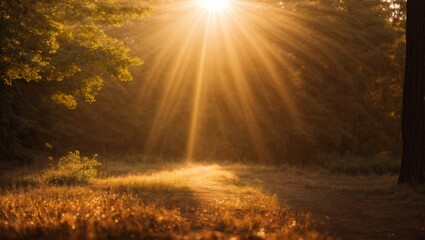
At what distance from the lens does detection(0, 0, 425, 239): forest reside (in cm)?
1349

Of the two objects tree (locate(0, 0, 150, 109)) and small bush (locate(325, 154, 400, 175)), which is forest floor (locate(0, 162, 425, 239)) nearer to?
tree (locate(0, 0, 150, 109))

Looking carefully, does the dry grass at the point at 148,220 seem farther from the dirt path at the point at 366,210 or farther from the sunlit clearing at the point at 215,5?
the sunlit clearing at the point at 215,5

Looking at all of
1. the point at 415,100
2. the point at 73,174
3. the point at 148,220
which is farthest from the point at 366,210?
the point at 73,174

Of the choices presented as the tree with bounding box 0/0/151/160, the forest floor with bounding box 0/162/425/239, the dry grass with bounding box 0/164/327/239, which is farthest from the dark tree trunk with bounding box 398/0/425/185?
the tree with bounding box 0/0/151/160

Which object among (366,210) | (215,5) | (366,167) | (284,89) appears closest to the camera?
(366,210)

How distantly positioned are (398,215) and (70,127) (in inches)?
1088

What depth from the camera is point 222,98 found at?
34250 mm

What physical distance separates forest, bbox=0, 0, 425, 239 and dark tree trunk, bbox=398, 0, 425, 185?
0.03 m

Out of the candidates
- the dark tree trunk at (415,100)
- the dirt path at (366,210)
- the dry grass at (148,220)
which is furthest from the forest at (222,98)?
the dry grass at (148,220)

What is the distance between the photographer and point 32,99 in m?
27.2

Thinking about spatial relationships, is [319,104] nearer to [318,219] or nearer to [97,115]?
[97,115]

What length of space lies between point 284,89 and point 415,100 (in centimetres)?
1815

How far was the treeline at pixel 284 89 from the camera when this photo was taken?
1217 inches

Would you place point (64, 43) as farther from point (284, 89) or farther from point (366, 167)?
point (284, 89)
